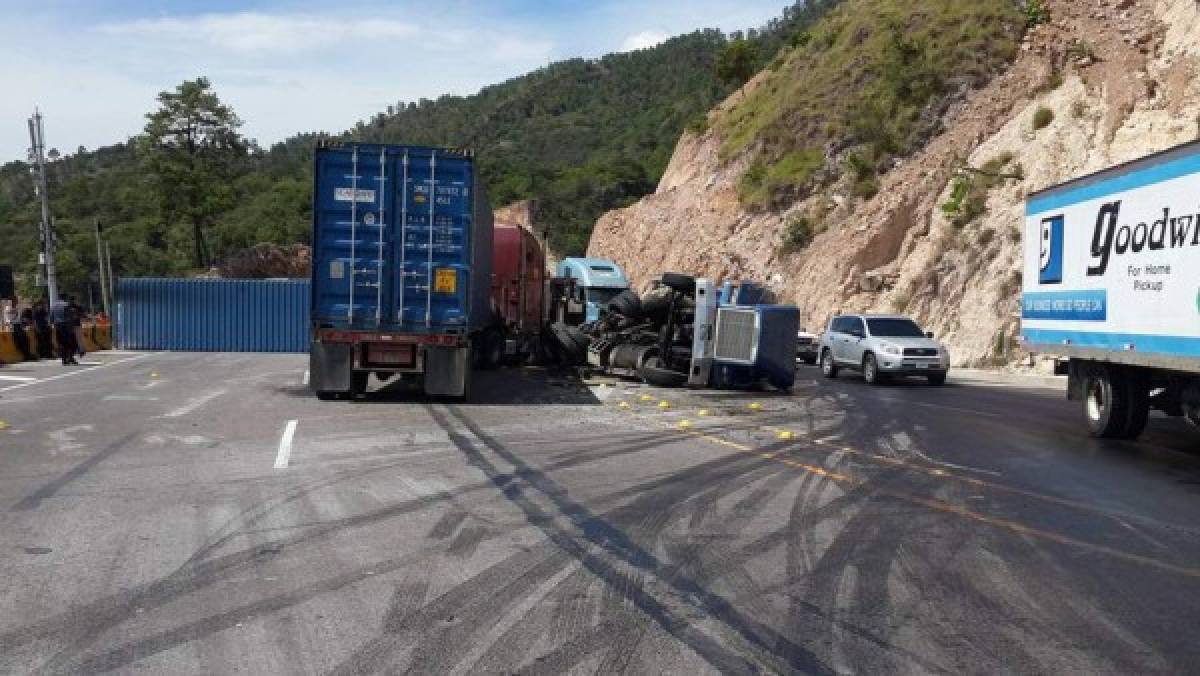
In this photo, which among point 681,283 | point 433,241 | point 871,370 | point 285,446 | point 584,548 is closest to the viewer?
point 584,548

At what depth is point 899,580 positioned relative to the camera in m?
7.00

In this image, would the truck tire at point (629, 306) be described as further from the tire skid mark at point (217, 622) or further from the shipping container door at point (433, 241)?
the tire skid mark at point (217, 622)

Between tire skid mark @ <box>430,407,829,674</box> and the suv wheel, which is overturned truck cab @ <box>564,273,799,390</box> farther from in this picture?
tire skid mark @ <box>430,407,829,674</box>

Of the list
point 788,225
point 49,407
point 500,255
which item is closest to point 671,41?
point 788,225

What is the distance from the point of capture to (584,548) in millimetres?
7691

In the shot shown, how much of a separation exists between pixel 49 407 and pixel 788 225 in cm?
3805

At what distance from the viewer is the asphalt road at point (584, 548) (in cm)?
560

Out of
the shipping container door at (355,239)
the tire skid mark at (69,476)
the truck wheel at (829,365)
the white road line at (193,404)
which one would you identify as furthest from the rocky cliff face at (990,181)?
the tire skid mark at (69,476)

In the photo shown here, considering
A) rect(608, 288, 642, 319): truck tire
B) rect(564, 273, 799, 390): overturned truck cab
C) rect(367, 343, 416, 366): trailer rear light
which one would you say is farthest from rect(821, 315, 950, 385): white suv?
rect(367, 343, 416, 366): trailer rear light

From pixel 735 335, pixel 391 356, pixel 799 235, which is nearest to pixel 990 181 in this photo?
pixel 799 235

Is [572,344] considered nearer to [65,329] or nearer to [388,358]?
[388,358]

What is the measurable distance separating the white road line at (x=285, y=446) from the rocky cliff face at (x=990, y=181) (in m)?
23.3

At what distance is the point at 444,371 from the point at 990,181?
26366mm

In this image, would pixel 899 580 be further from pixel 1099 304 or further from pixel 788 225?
pixel 788 225
